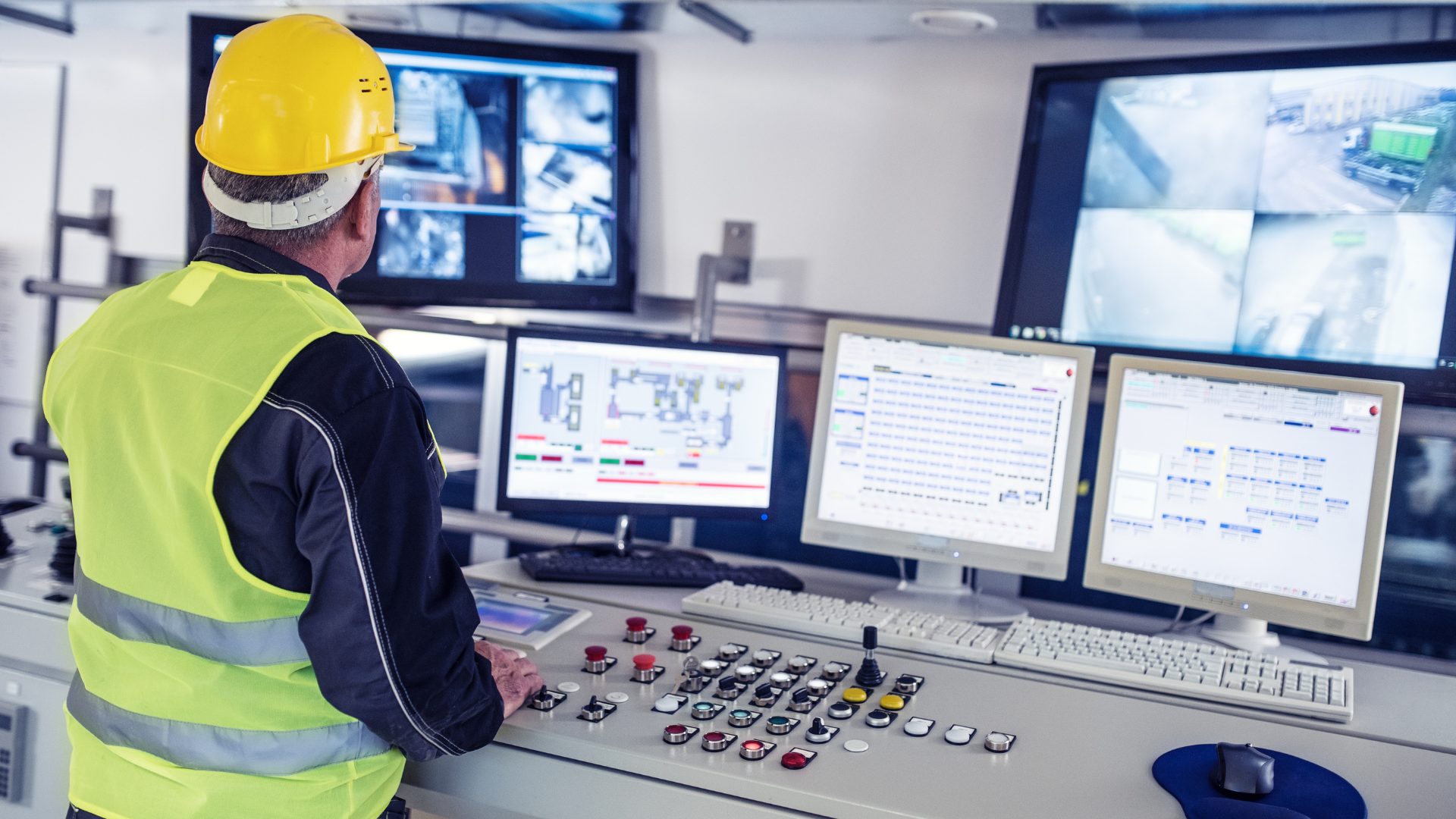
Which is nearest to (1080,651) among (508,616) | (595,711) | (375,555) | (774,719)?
(774,719)

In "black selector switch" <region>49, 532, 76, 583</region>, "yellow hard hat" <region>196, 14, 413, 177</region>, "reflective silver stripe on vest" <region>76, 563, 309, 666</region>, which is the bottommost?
"black selector switch" <region>49, 532, 76, 583</region>

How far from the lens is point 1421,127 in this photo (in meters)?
1.68

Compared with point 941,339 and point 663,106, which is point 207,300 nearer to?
point 941,339

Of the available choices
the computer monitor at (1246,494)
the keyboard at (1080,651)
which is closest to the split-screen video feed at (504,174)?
the keyboard at (1080,651)

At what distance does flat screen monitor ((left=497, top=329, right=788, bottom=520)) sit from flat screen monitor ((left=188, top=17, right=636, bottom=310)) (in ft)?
1.27

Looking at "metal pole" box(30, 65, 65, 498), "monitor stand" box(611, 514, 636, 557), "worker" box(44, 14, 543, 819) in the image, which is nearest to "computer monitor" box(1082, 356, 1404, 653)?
"monitor stand" box(611, 514, 636, 557)

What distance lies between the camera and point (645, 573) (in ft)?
6.31

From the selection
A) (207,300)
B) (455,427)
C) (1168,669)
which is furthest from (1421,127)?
(455,427)

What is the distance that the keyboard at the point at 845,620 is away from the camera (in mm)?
1583

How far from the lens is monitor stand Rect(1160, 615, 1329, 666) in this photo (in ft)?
5.44

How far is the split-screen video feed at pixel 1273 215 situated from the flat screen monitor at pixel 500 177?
3.21 feet

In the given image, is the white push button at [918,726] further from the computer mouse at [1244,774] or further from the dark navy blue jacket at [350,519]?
the dark navy blue jacket at [350,519]

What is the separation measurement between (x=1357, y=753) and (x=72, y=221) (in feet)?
9.96

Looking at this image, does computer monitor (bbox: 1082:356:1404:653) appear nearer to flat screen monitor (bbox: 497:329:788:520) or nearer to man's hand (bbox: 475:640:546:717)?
flat screen monitor (bbox: 497:329:788:520)
